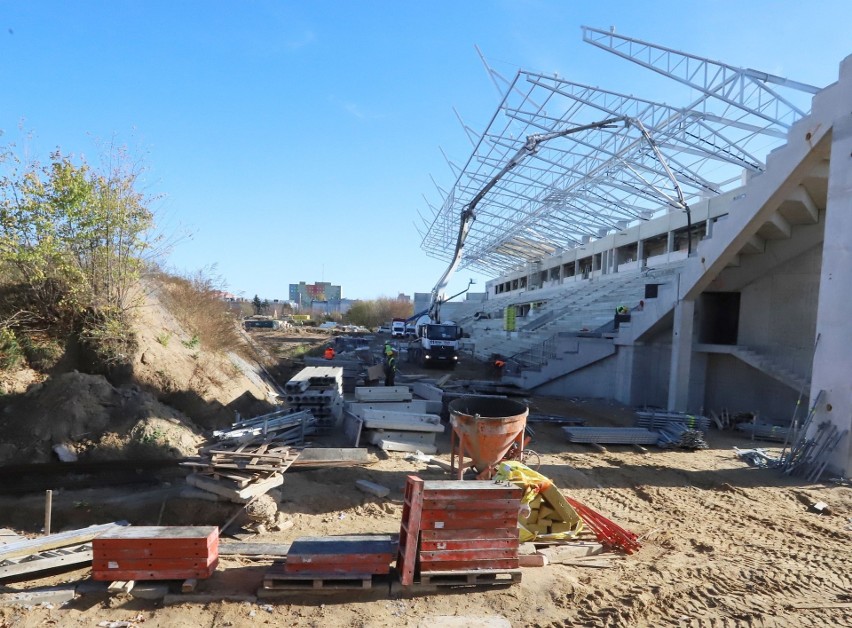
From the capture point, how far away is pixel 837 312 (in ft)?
30.5

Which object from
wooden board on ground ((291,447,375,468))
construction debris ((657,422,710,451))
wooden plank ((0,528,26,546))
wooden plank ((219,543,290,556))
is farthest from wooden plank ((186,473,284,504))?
construction debris ((657,422,710,451))

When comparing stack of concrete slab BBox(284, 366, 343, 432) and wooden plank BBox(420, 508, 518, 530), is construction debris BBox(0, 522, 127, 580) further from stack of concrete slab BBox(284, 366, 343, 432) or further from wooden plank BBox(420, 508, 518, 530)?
stack of concrete slab BBox(284, 366, 343, 432)

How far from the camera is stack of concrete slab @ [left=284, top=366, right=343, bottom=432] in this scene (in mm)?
11188

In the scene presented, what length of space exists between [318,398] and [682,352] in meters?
11.0

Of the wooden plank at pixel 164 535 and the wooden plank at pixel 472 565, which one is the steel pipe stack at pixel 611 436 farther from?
the wooden plank at pixel 164 535

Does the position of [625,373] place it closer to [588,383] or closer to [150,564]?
[588,383]

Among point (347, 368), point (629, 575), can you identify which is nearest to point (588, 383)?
point (347, 368)

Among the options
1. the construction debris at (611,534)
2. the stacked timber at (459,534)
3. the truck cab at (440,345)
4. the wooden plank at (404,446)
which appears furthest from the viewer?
the truck cab at (440,345)

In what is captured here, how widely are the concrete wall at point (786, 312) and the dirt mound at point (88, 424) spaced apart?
619 inches

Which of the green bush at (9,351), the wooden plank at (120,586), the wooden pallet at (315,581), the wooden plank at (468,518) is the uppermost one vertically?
the green bush at (9,351)

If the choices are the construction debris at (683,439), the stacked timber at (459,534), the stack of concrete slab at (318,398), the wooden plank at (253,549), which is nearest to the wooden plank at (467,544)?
the stacked timber at (459,534)

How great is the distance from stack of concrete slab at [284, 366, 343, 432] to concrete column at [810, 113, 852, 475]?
1006 centimetres

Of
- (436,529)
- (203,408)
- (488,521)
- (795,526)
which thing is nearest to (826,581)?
(795,526)

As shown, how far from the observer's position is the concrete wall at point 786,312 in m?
13.4
